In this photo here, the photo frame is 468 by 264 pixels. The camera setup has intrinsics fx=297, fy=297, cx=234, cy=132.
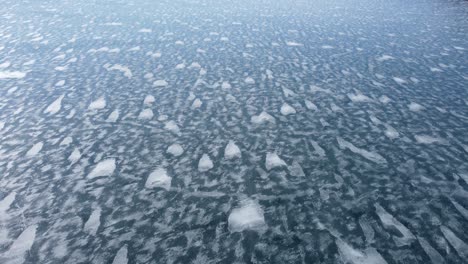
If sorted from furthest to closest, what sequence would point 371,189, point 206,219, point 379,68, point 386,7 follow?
point 386,7 < point 379,68 < point 371,189 < point 206,219

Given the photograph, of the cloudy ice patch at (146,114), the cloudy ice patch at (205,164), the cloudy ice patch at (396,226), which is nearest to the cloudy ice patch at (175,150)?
the cloudy ice patch at (205,164)

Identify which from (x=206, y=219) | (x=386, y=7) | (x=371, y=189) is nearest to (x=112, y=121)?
(x=206, y=219)

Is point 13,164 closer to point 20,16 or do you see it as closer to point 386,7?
point 20,16

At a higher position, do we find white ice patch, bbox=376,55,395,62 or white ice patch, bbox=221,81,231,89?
white ice patch, bbox=376,55,395,62

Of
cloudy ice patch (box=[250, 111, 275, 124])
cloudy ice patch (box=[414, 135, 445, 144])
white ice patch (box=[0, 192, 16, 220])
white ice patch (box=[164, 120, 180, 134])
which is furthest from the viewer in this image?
cloudy ice patch (box=[250, 111, 275, 124])

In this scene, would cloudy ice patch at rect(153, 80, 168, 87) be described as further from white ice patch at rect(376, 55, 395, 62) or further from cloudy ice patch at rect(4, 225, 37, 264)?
white ice patch at rect(376, 55, 395, 62)

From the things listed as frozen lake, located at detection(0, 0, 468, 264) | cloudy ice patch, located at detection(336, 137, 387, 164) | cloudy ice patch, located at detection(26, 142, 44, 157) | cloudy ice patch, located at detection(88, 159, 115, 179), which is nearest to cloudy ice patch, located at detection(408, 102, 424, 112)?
frozen lake, located at detection(0, 0, 468, 264)

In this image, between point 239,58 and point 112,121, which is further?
point 239,58
